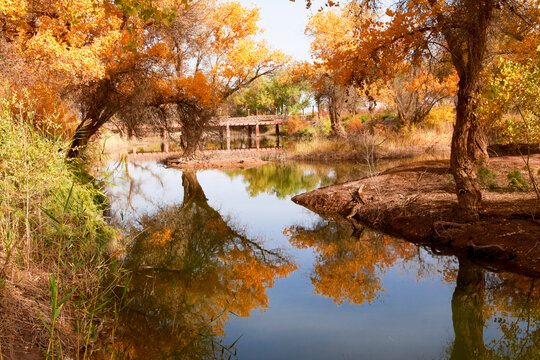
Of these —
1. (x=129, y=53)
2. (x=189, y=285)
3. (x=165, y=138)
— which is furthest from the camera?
(x=165, y=138)

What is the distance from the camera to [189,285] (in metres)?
6.82

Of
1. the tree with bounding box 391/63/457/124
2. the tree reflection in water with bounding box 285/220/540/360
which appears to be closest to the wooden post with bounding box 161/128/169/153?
the tree with bounding box 391/63/457/124

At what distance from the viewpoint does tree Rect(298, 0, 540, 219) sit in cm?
739

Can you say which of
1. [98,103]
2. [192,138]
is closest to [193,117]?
[192,138]

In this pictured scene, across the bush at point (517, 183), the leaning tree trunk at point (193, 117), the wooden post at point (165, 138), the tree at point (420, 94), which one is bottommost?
the bush at point (517, 183)

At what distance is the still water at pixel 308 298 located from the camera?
193 inches

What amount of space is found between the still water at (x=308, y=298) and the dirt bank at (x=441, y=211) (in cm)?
38

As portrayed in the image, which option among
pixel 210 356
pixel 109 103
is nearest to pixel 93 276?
pixel 210 356

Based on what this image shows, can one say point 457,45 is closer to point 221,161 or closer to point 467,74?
point 467,74

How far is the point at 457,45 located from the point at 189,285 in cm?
635

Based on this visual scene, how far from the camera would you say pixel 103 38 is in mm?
12930

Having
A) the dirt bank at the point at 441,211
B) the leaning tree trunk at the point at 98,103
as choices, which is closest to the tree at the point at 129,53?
the leaning tree trunk at the point at 98,103

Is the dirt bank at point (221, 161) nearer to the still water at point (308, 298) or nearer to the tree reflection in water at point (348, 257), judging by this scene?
the still water at point (308, 298)

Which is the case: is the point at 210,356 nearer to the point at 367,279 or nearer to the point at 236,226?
the point at 367,279
